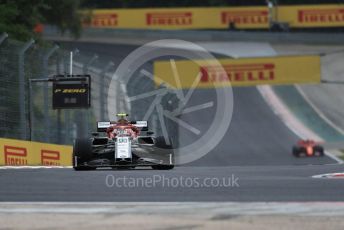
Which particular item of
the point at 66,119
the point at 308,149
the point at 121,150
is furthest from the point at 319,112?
the point at 121,150

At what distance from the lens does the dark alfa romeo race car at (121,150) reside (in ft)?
48.8

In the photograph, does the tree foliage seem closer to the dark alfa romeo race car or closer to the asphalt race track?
the dark alfa romeo race car

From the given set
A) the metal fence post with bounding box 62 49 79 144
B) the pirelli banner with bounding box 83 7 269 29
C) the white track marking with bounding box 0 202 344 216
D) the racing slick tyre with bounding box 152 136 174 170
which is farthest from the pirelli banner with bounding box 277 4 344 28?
the white track marking with bounding box 0 202 344 216

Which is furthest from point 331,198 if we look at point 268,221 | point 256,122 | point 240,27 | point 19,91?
point 240,27

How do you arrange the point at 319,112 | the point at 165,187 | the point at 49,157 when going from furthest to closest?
the point at 319,112 < the point at 49,157 < the point at 165,187

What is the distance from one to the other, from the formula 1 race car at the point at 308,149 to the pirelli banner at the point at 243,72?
29.8 ft

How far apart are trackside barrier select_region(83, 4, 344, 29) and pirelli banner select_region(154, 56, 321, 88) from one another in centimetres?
1334

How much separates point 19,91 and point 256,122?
20742 mm

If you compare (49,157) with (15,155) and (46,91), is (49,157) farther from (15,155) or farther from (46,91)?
(15,155)

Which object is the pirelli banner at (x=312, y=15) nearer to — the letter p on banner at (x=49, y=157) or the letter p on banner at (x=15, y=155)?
the letter p on banner at (x=49, y=157)

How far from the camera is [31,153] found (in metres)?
19.7

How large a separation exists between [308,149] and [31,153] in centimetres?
1402

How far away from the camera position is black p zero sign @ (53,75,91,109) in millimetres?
20341

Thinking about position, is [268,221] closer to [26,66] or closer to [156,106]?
[26,66]
